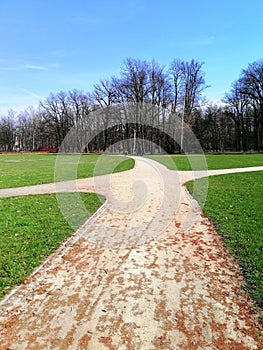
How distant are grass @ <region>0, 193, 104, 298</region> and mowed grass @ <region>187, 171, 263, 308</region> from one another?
307 centimetres

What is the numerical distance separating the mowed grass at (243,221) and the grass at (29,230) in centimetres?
307

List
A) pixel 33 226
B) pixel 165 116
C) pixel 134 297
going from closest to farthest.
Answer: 1. pixel 134 297
2. pixel 33 226
3. pixel 165 116

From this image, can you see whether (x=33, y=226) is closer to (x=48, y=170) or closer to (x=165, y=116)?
(x=48, y=170)

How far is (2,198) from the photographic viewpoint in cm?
868

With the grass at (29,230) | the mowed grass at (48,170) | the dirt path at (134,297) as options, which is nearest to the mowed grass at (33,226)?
the grass at (29,230)

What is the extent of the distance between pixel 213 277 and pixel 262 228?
2.42 m

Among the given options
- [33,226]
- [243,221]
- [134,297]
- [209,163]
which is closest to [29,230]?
[33,226]

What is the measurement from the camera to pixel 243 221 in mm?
6098

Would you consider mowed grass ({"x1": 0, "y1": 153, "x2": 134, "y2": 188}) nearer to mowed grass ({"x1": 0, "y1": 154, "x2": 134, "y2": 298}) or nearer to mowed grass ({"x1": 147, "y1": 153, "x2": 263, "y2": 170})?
mowed grass ({"x1": 147, "y1": 153, "x2": 263, "y2": 170})

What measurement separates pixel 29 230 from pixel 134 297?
3.10 m

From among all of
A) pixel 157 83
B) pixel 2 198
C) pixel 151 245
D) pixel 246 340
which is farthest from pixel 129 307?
pixel 157 83

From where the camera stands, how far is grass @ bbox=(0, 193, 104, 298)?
3943mm

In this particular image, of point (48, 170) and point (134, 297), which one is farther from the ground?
point (48, 170)

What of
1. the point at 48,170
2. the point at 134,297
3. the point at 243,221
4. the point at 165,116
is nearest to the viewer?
the point at 134,297
